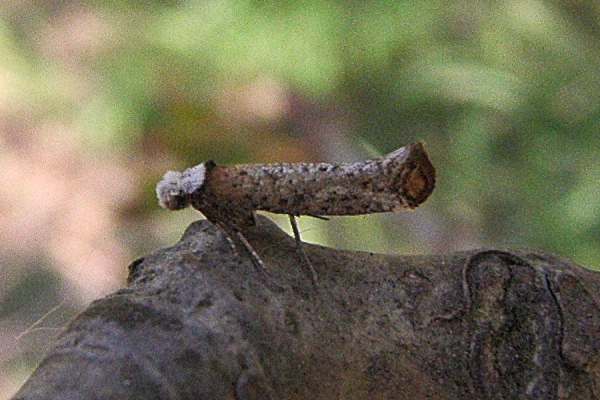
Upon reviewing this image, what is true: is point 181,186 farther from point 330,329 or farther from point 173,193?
point 330,329

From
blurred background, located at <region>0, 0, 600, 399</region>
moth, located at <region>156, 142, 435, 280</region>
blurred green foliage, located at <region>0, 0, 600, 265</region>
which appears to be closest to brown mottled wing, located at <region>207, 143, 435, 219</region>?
moth, located at <region>156, 142, 435, 280</region>

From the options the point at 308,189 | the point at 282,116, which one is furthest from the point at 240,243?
the point at 282,116

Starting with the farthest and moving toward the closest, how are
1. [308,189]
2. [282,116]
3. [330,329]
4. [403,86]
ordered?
[282,116], [403,86], [308,189], [330,329]

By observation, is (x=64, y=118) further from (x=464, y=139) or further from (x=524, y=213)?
(x=524, y=213)

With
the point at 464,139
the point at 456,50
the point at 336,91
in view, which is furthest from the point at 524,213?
the point at 336,91

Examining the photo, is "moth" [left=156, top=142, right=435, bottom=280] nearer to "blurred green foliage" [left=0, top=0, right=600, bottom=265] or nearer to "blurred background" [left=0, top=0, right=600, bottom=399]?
"blurred background" [left=0, top=0, right=600, bottom=399]

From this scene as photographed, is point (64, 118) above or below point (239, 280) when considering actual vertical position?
above

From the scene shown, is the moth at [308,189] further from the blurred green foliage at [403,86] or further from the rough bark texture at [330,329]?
the blurred green foliage at [403,86]
